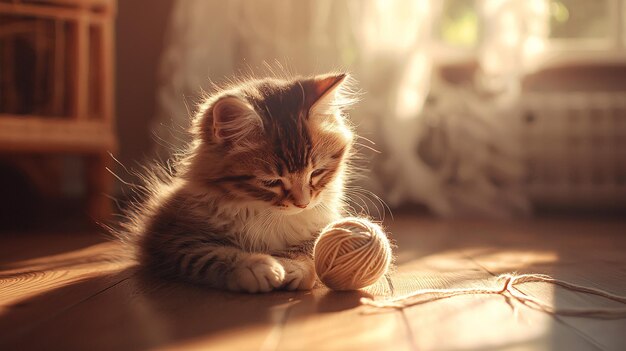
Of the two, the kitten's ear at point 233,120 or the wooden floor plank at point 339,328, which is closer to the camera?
the wooden floor plank at point 339,328

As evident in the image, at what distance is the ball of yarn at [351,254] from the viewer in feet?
4.27

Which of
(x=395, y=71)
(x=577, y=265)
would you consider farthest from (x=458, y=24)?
(x=577, y=265)

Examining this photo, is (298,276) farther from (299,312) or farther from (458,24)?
(458,24)

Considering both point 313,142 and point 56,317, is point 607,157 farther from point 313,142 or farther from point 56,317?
point 56,317

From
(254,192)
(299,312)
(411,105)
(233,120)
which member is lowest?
(299,312)

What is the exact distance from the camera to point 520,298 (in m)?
1.27

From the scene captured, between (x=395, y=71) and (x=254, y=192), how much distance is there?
5.92 ft

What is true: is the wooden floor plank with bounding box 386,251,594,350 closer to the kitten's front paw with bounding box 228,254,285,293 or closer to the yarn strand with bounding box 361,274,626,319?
the yarn strand with bounding box 361,274,626,319

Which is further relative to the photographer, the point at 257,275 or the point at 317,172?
the point at 317,172

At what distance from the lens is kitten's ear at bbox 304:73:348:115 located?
1.52 metres

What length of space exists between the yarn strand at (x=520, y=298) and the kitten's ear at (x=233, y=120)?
49cm

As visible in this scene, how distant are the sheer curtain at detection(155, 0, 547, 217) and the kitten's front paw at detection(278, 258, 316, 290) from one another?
5.57 ft

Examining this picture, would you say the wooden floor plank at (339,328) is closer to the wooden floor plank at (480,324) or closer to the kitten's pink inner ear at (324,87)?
the wooden floor plank at (480,324)

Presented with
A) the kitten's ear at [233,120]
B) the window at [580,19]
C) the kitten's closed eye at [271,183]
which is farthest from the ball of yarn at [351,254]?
the window at [580,19]
